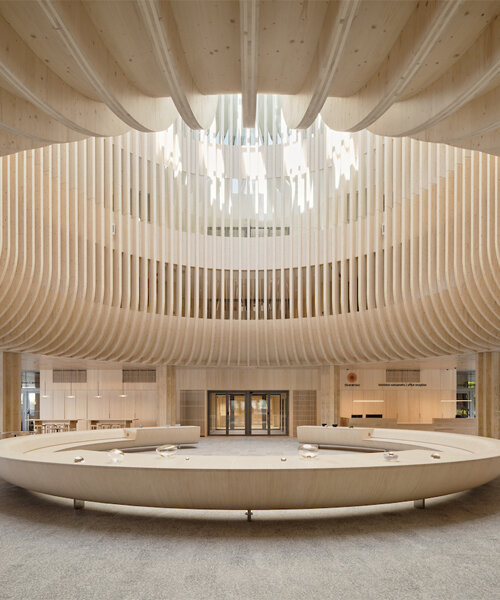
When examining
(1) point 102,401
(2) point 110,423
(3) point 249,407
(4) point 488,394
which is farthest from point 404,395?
(1) point 102,401

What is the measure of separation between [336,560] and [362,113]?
156 inches

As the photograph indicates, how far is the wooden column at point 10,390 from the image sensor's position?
13.0m

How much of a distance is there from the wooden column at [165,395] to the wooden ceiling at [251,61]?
A: 45.0 feet

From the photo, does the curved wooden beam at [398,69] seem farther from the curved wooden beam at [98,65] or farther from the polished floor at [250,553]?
the polished floor at [250,553]

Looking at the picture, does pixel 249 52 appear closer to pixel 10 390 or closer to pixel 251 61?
pixel 251 61

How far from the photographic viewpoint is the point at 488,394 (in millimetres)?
13344

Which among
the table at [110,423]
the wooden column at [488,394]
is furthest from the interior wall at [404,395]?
the table at [110,423]

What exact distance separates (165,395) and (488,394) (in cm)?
1008

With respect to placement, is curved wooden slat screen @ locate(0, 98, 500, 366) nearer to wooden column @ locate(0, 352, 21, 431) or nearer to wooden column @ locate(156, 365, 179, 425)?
wooden column @ locate(0, 352, 21, 431)

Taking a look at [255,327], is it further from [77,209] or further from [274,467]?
[274,467]

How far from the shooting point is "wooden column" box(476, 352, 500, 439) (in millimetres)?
13156

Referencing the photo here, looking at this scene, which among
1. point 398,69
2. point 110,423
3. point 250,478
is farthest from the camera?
point 110,423

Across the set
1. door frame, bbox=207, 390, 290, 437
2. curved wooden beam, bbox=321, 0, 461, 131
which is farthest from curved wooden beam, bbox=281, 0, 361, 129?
door frame, bbox=207, 390, 290, 437

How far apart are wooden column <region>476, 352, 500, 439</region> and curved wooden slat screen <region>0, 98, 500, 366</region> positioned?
1026mm
